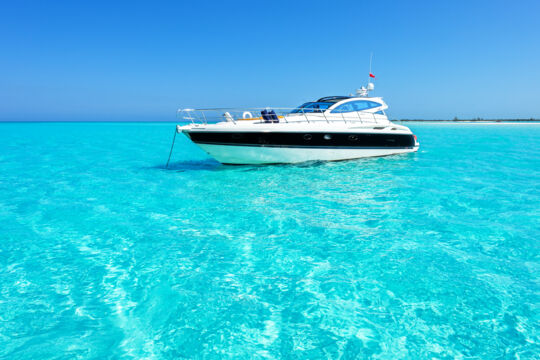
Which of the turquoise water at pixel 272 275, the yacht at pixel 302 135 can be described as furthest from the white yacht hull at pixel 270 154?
the turquoise water at pixel 272 275

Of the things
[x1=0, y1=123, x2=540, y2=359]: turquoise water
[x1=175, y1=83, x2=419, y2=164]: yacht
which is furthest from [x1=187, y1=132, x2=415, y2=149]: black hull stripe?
[x1=0, y1=123, x2=540, y2=359]: turquoise water

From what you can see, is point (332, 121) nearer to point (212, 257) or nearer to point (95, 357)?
point (212, 257)

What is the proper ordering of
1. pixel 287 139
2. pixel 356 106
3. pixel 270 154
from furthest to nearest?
pixel 356 106 → pixel 270 154 → pixel 287 139

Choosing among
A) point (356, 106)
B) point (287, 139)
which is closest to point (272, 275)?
point (287, 139)

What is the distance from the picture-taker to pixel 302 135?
11.1m

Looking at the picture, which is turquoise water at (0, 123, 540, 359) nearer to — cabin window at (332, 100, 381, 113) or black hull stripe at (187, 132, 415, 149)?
black hull stripe at (187, 132, 415, 149)

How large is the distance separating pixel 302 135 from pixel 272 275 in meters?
7.79

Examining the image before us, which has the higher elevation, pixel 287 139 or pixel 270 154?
pixel 287 139

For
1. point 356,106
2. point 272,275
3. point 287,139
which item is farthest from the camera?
point 356,106

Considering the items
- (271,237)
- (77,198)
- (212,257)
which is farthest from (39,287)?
(77,198)

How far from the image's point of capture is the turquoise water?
2873 mm

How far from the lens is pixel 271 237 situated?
5.21m

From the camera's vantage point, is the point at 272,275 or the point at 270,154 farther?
the point at 270,154

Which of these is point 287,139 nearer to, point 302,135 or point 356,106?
point 302,135
